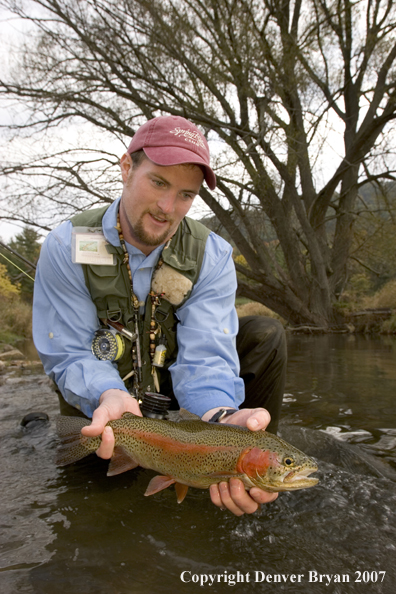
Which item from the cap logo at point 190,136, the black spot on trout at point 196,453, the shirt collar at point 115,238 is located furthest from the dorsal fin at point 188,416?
the cap logo at point 190,136

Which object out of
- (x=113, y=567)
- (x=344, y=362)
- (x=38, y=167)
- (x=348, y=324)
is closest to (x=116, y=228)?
(x=113, y=567)

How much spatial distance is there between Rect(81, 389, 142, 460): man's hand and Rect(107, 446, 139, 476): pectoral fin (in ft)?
0.10

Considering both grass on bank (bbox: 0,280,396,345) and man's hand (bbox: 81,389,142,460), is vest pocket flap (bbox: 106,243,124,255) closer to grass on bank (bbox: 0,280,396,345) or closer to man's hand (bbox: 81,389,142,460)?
man's hand (bbox: 81,389,142,460)

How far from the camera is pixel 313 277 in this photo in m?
13.5

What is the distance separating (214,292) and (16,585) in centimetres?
200

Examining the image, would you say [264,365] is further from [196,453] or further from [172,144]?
[172,144]

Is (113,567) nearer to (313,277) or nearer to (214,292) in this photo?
(214,292)

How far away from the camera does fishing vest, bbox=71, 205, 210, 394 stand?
3061 millimetres

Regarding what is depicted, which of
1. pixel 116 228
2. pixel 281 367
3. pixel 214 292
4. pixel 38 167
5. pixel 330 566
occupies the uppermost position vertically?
pixel 38 167

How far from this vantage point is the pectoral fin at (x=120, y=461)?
228 cm

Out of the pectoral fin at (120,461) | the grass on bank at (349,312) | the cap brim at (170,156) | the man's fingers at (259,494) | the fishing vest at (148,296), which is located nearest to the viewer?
the man's fingers at (259,494)

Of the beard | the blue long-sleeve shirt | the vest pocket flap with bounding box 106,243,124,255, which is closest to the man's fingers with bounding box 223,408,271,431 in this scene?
the blue long-sleeve shirt

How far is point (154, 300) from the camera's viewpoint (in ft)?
10.4

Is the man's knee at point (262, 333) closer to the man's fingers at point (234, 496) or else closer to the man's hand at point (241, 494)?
the man's hand at point (241, 494)
